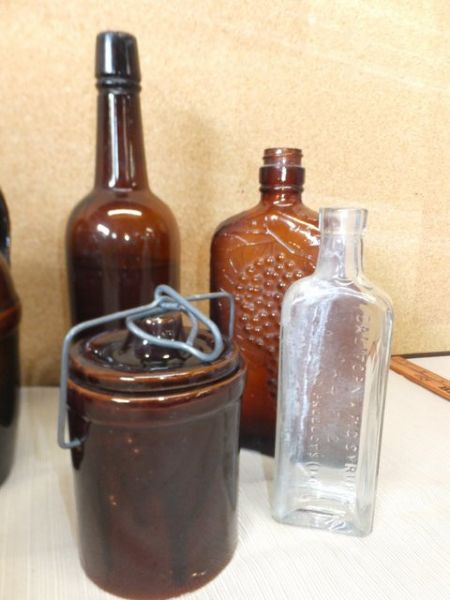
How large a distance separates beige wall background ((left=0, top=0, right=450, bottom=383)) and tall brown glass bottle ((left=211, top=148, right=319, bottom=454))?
24 cm

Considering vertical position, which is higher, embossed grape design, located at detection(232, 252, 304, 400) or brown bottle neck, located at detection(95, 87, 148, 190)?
brown bottle neck, located at detection(95, 87, 148, 190)

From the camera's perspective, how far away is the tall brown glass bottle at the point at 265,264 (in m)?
0.50

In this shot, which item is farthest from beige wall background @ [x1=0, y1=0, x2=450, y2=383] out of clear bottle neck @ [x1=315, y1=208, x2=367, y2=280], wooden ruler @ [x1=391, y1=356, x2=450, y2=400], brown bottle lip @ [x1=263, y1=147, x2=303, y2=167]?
clear bottle neck @ [x1=315, y1=208, x2=367, y2=280]

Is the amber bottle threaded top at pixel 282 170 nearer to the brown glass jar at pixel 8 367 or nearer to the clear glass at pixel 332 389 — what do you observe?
the clear glass at pixel 332 389

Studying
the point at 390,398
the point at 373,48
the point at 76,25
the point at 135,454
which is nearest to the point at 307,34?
the point at 373,48

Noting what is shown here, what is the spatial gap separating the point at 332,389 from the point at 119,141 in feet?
1.08

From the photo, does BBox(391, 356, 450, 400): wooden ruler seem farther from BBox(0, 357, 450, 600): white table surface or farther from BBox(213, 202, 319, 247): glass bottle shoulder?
BBox(213, 202, 319, 247): glass bottle shoulder

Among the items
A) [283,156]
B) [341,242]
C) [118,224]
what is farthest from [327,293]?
[118,224]

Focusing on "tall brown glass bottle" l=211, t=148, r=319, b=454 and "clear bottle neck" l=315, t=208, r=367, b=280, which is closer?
"clear bottle neck" l=315, t=208, r=367, b=280

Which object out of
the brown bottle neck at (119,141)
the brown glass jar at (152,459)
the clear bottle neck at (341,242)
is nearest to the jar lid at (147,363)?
the brown glass jar at (152,459)

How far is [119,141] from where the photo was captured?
1.79ft

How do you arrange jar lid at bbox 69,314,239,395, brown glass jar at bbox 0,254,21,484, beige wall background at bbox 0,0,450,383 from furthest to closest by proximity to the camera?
beige wall background at bbox 0,0,450,383
brown glass jar at bbox 0,254,21,484
jar lid at bbox 69,314,239,395

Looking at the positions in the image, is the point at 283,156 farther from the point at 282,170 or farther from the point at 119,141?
the point at 119,141

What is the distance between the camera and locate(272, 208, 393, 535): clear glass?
41 centimetres
